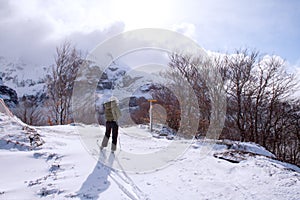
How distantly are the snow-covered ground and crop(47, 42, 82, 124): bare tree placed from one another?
14775mm

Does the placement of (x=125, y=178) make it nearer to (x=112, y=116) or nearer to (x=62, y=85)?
(x=112, y=116)

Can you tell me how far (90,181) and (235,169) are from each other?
285 cm

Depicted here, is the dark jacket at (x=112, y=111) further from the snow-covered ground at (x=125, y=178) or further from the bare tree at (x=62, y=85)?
the bare tree at (x=62, y=85)

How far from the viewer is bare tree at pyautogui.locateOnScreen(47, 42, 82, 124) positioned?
19.5 meters

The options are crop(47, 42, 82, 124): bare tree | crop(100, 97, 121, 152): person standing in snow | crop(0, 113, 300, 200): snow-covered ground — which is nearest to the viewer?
crop(0, 113, 300, 200): snow-covered ground

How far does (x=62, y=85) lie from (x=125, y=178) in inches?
684

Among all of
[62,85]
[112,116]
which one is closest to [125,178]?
[112,116]

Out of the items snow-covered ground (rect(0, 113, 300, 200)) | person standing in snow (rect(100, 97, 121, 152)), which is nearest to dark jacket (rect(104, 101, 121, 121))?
person standing in snow (rect(100, 97, 121, 152))

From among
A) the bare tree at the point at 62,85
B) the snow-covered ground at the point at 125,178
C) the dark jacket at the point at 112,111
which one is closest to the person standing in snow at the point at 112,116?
the dark jacket at the point at 112,111

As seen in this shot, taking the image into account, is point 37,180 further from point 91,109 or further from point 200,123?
point 91,109

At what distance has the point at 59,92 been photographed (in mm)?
19438

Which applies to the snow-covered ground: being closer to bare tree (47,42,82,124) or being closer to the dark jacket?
the dark jacket

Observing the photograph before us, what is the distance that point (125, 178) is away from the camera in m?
4.05

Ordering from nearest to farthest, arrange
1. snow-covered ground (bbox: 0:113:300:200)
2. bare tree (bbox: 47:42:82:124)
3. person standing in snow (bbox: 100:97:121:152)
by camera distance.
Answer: snow-covered ground (bbox: 0:113:300:200)
person standing in snow (bbox: 100:97:121:152)
bare tree (bbox: 47:42:82:124)
